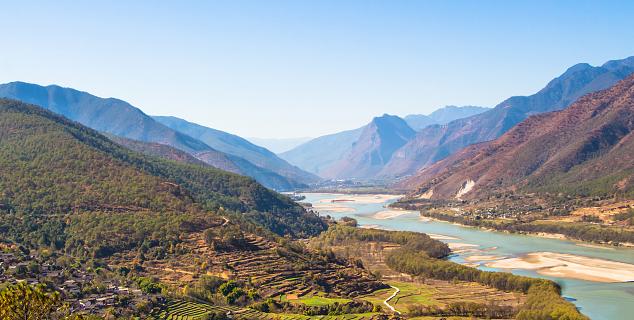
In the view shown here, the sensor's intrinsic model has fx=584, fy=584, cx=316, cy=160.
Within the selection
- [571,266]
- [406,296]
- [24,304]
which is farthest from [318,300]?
[571,266]

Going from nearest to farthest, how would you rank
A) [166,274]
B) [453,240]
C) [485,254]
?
[166,274], [485,254], [453,240]

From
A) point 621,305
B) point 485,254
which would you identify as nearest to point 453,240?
point 485,254

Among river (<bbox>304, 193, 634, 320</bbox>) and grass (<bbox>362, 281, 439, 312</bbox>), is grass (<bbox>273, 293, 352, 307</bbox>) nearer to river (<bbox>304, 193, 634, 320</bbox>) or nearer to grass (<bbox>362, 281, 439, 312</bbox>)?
grass (<bbox>362, 281, 439, 312</bbox>)

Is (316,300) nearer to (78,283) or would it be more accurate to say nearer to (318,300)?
(318,300)

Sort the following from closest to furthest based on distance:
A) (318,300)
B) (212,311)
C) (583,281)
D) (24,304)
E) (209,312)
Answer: (24,304), (209,312), (212,311), (318,300), (583,281)

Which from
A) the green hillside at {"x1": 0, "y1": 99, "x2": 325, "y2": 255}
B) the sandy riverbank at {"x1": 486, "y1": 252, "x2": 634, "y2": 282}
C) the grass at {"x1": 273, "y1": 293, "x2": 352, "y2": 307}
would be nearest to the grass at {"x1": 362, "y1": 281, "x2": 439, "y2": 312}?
the grass at {"x1": 273, "y1": 293, "x2": 352, "y2": 307}

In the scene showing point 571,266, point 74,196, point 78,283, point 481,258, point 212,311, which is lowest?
point 212,311

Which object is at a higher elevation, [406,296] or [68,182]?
[68,182]

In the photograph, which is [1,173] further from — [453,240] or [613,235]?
[613,235]

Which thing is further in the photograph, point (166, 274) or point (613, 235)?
point (613, 235)
